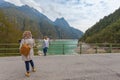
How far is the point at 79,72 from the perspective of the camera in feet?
35.5

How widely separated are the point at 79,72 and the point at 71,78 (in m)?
1.39

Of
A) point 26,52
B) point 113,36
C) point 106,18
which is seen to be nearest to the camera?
point 26,52

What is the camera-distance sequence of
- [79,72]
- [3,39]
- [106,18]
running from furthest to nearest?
[106,18] → [3,39] → [79,72]

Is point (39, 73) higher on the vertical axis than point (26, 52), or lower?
lower

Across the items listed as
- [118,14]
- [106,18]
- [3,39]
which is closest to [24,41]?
[3,39]

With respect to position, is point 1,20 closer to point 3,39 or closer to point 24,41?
point 3,39

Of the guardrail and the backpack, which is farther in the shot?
the guardrail

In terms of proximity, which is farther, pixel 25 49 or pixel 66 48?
pixel 66 48

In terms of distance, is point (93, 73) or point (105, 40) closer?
point (93, 73)

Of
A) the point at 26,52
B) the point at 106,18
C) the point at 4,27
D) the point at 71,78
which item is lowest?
the point at 71,78

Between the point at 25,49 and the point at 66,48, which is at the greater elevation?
the point at 25,49

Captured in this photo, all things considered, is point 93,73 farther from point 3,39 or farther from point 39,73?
point 3,39

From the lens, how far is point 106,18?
565 feet

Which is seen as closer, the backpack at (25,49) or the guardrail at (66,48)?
the backpack at (25,49)
